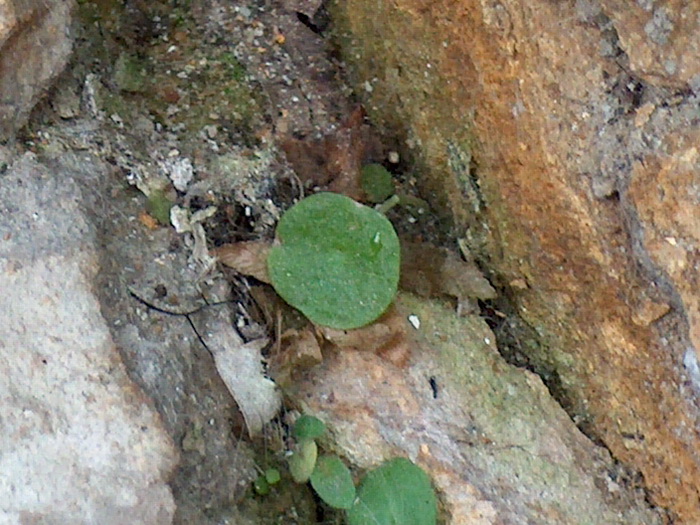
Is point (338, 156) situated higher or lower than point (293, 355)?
higher

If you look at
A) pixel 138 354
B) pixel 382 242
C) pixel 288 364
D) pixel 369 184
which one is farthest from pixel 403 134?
pixel 138 354

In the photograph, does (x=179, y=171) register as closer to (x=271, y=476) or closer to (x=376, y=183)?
(x=376, y=183)

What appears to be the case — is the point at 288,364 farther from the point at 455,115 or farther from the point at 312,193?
the point at 455,115

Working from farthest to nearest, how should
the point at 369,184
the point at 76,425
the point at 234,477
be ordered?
1. the point at 369,184
2. the point at 234,477
3. the point at 76,425

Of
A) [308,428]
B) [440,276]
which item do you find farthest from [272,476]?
[440,276]

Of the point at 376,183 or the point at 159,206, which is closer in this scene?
the point at 159,206

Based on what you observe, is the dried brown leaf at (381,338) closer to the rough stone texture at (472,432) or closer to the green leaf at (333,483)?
the rough stone texture at (472,432)

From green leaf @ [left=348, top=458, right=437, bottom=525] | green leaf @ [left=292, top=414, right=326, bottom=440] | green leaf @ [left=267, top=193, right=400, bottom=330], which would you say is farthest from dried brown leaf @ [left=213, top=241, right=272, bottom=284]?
green leaf @ [left=348, top=458, right=437, bottom=525]
